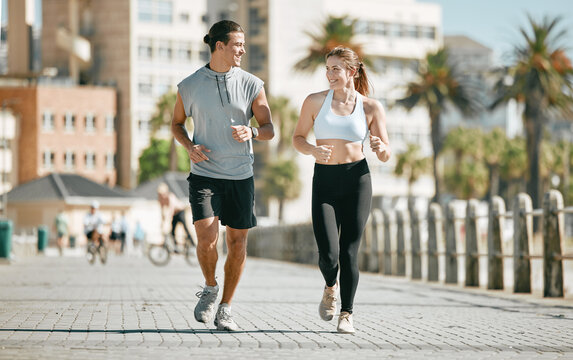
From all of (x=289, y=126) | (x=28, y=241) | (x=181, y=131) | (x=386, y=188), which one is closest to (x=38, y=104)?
(x=289, y=126)

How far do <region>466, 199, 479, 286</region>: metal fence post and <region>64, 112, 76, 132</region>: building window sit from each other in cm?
8880

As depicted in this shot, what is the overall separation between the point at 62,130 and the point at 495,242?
8984cm

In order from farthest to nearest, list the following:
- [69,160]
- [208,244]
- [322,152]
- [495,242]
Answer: [69,160] → [495,242] → [208,244] → [322,152]

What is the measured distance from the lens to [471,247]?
17.9 m

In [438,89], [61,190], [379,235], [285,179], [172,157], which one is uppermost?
[438,89]

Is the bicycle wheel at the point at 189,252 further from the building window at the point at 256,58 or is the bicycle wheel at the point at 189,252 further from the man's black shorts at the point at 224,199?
the building window at the point at 256,58

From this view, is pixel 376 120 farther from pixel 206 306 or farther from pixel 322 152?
pixel 206 306

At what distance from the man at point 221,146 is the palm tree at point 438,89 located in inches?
2248

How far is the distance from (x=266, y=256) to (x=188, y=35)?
6808 centimetres

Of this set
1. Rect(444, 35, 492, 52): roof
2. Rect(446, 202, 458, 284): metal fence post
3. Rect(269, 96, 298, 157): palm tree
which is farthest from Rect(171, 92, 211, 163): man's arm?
Rect(444, 35, 492, 52): roof

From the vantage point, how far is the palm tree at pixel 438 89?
66006 millimetres

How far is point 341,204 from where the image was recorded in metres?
8.60

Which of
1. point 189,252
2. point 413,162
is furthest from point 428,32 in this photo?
point 189,252

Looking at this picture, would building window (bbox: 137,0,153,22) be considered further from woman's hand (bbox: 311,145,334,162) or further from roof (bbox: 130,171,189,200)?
woman's hand (bbox: 311,145,334,162)
